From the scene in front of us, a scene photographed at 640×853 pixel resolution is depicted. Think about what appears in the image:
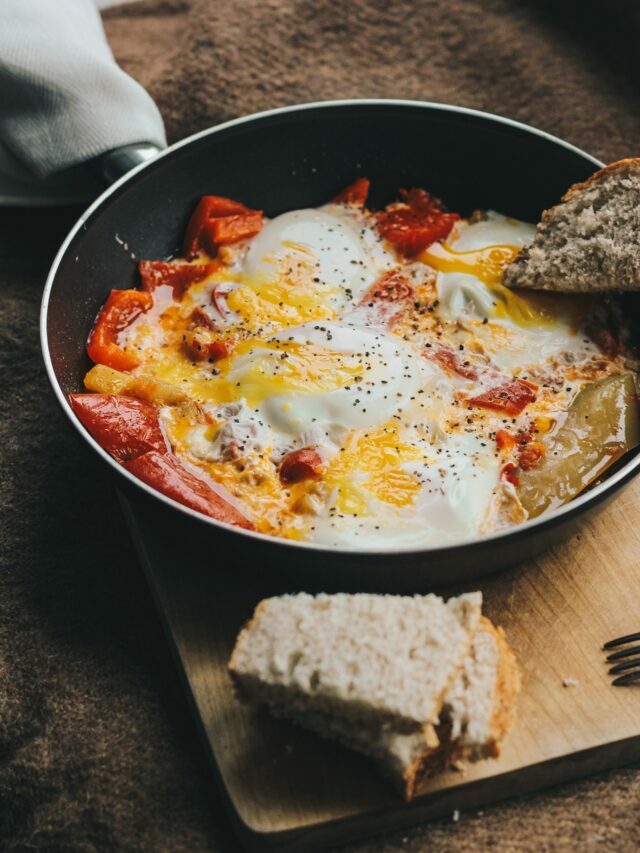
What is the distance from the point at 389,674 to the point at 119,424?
1.52m

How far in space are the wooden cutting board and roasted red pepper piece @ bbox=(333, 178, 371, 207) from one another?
2023 mm

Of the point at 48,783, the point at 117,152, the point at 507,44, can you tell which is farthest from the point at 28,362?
the point at 507,44

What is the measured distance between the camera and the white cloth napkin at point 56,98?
438 centimetres

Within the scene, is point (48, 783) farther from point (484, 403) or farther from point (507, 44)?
point (507, 44)

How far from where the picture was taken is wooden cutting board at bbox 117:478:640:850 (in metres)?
2.88

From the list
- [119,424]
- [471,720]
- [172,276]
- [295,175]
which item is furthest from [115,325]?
[471,720]

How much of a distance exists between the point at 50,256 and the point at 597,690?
10.7ft

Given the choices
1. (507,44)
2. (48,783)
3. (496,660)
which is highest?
(507,44)

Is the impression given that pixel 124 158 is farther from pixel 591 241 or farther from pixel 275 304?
pixel 591 241

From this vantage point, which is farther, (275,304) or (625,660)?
(275,304)

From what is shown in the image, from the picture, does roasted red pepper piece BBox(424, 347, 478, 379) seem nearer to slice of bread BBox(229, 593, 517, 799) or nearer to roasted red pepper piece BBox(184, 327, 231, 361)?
roasted red pepper piece BBox(184, 327, 231, 361)

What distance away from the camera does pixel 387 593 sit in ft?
10.6

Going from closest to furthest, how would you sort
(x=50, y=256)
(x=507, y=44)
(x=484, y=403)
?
(x=484, y=403)
(x=50, y=256)
(x=507, y=44)

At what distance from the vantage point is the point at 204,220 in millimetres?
4484
